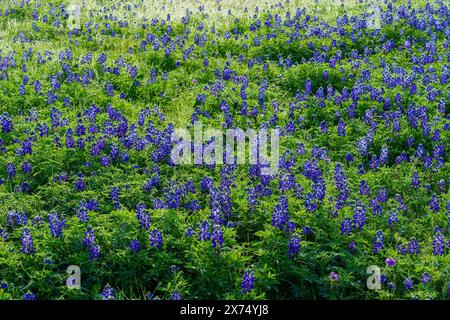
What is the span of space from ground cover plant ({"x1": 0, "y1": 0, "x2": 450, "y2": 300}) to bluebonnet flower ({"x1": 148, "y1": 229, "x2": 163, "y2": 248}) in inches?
1.0

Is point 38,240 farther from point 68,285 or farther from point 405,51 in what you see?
point 405,51

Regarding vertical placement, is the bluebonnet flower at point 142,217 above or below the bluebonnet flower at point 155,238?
above

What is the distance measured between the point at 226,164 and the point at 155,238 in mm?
1609

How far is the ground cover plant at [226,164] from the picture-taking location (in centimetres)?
514

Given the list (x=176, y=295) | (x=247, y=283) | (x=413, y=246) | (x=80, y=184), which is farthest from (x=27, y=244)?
(x=413, y=246)

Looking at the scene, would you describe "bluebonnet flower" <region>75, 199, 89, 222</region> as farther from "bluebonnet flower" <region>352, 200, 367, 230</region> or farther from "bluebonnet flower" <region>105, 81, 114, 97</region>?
"bluebonnet flower" <region>105, 81, 114, 97</region>

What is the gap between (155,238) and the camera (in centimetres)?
524

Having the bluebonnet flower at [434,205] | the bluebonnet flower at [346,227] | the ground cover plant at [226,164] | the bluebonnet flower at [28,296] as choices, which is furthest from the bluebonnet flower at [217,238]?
the bluebonnet flower at [434,205]

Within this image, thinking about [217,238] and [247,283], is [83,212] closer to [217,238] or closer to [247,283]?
[217,238]

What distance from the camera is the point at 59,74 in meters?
8.58

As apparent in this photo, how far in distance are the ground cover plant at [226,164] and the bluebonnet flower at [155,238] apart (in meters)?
0.03

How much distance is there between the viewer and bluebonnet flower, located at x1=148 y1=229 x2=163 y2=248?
5.23 metres

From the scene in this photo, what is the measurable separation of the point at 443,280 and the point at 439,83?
3.92 m

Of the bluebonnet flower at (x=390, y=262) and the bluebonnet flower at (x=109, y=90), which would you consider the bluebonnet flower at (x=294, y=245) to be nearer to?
the bluebonnet flower at (x=390, y=262)
